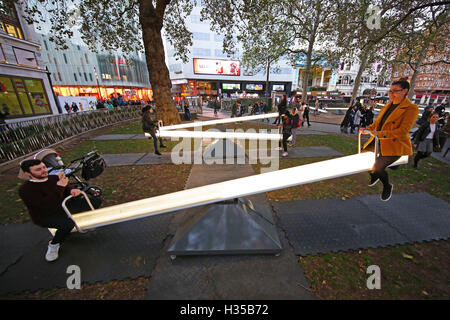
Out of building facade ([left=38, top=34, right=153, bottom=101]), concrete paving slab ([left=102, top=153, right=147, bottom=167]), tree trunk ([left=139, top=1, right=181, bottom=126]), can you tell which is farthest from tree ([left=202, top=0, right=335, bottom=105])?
building facade ([left=38, top=34, right=153, bottom=101])

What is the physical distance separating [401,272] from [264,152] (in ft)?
18.4

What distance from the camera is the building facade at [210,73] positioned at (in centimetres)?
4347

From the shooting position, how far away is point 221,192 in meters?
2.40

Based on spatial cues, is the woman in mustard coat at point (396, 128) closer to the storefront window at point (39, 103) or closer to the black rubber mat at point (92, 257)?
the black rubber mat at point (92, 257)

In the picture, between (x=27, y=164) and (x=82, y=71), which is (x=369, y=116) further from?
(x=82, y=71)

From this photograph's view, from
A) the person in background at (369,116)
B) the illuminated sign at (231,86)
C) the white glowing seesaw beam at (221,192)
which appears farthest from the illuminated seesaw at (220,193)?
the illuminated sign at (231,86)

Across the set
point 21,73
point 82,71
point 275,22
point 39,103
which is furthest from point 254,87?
point 21,73

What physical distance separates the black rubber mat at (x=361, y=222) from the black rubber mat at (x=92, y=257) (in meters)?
2.45

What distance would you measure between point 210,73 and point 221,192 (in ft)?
159

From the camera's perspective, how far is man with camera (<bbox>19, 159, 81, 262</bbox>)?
7.70ft

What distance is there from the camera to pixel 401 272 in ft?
8.12

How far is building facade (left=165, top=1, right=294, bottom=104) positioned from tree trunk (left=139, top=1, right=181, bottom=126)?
32.8 meters
